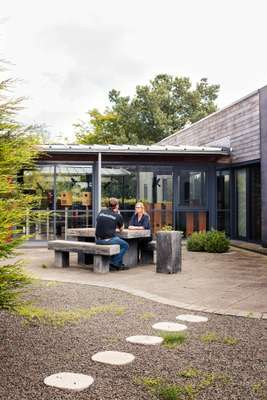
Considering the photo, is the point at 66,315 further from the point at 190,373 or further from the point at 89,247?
the point at 89,247

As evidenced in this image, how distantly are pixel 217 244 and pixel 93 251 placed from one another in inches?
166

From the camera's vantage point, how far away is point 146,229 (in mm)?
9578

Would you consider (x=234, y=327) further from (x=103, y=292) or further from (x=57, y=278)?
(x=57, y=278)

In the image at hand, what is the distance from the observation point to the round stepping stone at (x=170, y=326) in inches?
193

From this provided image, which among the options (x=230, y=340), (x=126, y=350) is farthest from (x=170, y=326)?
(x=126, y=350)

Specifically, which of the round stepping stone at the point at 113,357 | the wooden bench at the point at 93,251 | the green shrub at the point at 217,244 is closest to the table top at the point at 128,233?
the wooden bench at the point at 93,251

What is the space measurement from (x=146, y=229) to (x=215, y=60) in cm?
3331

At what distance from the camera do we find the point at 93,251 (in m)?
8.58

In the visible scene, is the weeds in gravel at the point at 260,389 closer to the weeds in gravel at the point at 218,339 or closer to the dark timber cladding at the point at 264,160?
the weeds in gravel at the point at 218,339

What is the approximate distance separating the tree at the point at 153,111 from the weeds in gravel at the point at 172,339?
95.3ft

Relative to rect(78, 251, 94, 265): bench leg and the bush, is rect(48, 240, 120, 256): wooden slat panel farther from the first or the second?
the bush

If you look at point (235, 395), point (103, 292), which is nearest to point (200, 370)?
point (235, 395)

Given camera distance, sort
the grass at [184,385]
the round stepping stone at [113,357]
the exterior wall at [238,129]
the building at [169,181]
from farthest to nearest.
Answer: the building at [169,181], the exterior wall at [238,129], the round stepping stone at [113,357], the grass at [184,385]

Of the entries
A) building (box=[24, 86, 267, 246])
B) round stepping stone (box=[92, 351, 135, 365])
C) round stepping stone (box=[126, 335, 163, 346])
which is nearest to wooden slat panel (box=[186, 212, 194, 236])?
building (box=[24, 86, 267, 246])
